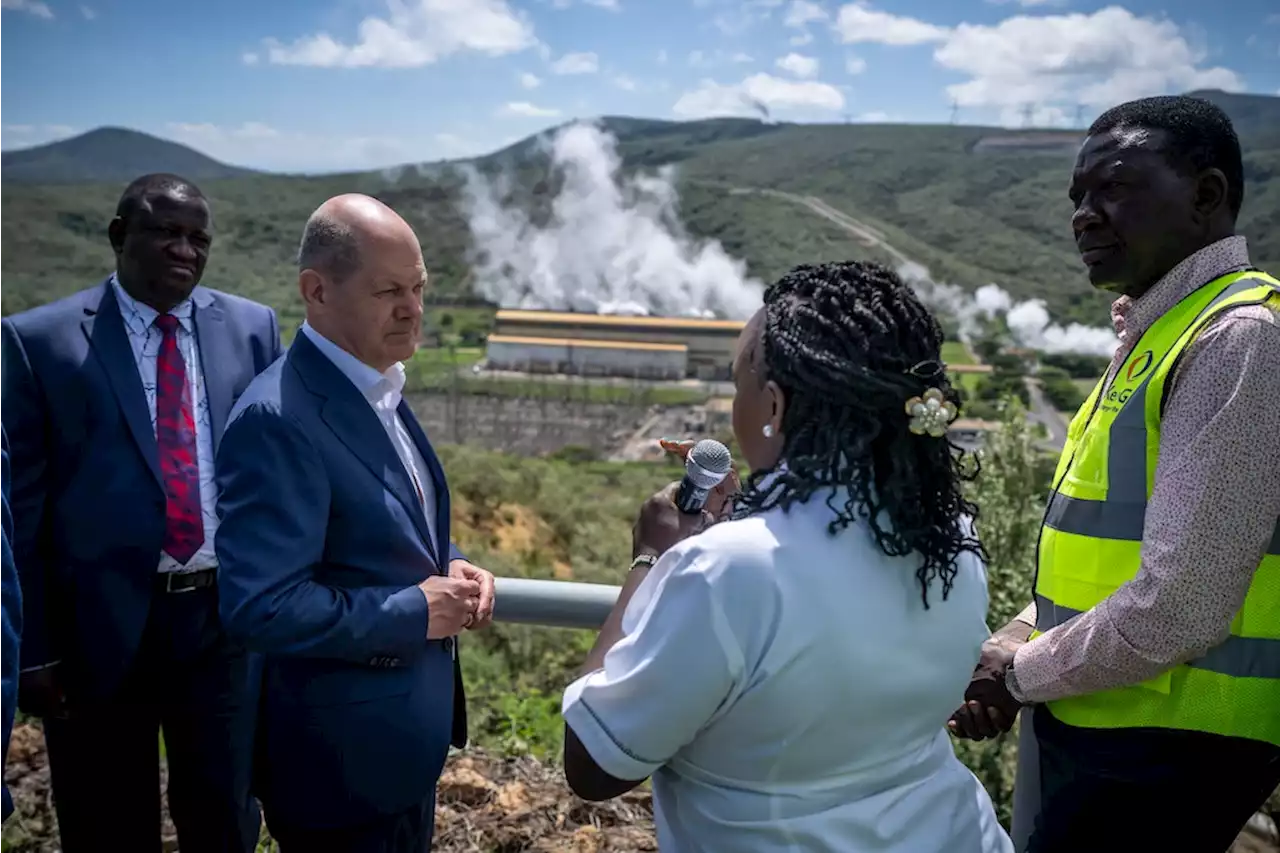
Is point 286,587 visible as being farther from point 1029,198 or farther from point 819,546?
point 1029,198

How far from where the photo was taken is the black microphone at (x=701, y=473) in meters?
1.82

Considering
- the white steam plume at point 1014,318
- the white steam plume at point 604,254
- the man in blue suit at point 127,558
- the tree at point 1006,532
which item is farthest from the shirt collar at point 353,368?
the white steam plume at point 604,254

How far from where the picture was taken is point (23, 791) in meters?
3.54

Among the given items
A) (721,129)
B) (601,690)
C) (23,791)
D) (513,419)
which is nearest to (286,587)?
(601,690)

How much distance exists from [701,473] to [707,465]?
2 centimetres

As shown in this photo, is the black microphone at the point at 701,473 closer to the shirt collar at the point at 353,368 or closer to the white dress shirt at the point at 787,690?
the white dress shirt at the point at 787,690

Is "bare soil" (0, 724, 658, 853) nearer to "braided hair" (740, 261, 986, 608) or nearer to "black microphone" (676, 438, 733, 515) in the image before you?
"black microphone" (676, 438, 733, 515)

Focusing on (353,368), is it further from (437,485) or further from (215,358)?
(215,358)

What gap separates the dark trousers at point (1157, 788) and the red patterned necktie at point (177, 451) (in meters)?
2.53

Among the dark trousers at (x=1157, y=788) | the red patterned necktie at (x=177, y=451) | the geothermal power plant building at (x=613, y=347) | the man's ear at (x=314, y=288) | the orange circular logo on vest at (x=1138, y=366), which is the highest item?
the man's ear at (x=314, y=288)

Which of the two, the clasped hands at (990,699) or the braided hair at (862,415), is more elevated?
the braided hair at (862,415)

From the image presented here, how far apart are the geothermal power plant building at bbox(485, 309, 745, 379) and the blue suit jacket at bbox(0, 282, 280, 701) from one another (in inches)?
2531

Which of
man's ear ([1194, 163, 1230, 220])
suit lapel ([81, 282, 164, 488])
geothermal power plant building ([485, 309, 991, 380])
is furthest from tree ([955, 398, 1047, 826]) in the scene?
geothermal power plant building ([485, 309, 991, 380])

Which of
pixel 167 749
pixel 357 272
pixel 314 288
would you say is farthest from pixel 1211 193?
pixel 167 749
